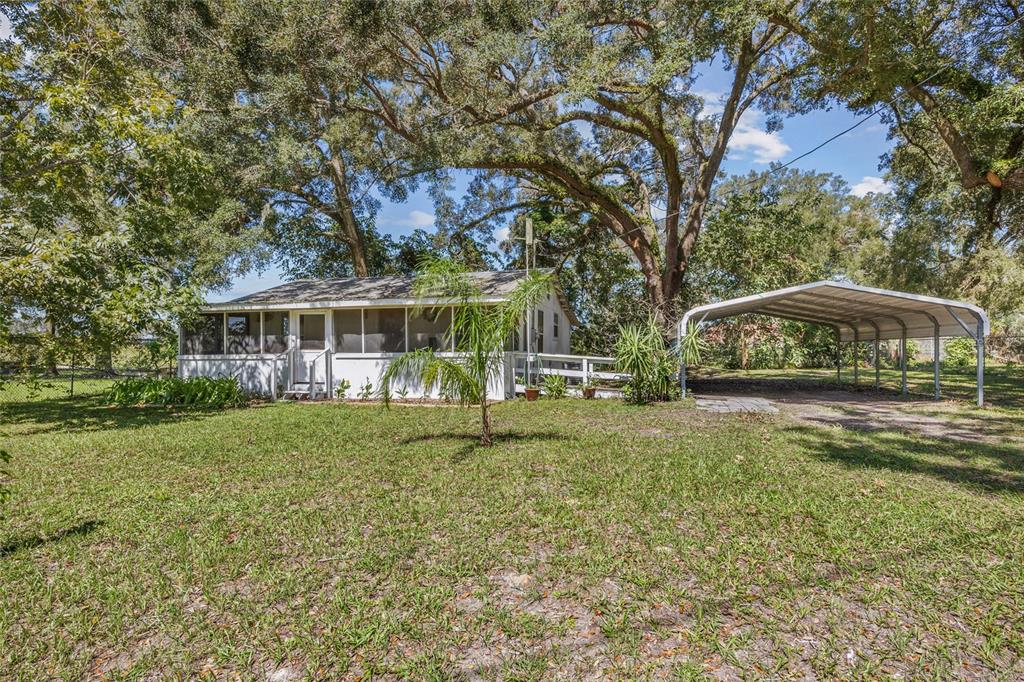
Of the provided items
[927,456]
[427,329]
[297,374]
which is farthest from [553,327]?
[927,456]

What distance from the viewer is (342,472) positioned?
5777mm

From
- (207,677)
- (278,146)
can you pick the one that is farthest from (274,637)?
(278,146)

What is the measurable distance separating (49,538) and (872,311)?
15.8 metres

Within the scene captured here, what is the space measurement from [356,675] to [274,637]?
0.58 meters

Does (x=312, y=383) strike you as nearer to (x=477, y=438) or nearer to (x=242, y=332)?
(x=242, y=332)

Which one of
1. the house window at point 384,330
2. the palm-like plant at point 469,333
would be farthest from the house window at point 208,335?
the palm-like plant at point 469,333

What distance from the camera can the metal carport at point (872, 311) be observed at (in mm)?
10344

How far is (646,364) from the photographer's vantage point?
11.8 m

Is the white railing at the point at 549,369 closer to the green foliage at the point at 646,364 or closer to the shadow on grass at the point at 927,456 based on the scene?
the green foliage at the point at 646,364

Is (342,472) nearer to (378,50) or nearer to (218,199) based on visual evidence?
(378,50)

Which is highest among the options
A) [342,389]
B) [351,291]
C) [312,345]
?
[351,291]

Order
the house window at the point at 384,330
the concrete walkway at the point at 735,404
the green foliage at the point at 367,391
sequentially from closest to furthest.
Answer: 1. the concrete walkway at the point at 735,404
2. the green foliage at the point at 367,391
3. the house window at the point at 384,330

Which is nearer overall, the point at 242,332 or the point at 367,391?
the point at 367,391

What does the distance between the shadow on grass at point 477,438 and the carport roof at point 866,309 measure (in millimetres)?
5410
